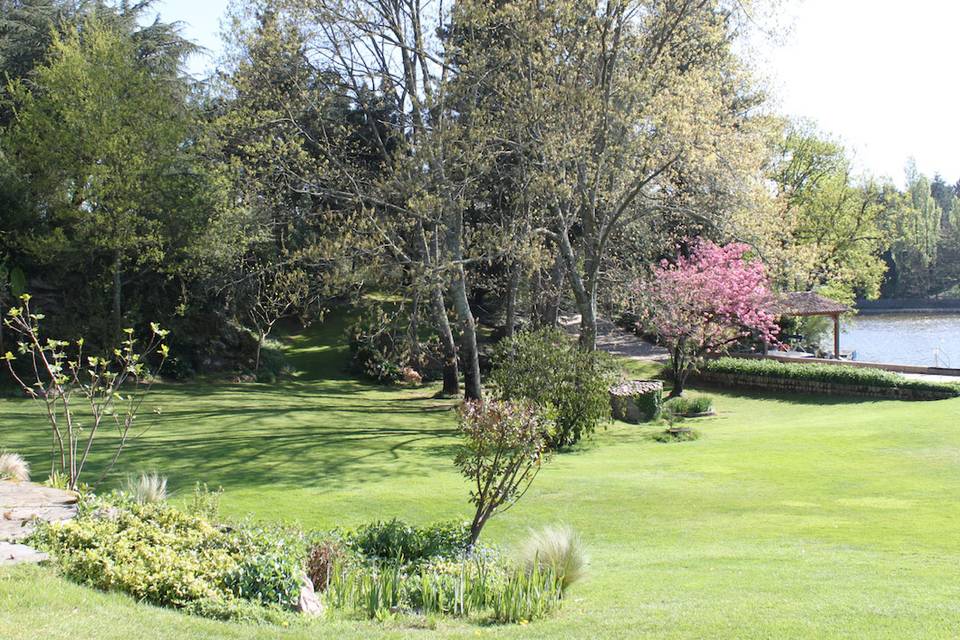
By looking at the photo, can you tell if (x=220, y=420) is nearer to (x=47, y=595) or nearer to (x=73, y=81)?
(x=73, y=81)

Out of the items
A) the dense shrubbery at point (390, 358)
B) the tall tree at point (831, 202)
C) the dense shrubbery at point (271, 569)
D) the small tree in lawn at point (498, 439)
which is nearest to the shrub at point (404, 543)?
the dense shrubbery at point (271, 569)

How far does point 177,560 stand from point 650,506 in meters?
7.54

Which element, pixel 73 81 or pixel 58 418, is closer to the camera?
pixel 58 418

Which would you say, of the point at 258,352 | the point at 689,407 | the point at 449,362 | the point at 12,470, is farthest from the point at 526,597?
the point at 258,352

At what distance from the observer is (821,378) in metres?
28.6

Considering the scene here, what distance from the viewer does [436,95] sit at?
889 inches

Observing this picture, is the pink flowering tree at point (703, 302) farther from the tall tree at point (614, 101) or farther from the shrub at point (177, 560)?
the shrub at point (177, 560)

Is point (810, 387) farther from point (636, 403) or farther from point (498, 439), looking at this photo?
point (498, 439)

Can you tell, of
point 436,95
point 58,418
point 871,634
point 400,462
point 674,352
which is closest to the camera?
point 871,634

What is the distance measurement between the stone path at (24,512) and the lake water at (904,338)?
3805 cm

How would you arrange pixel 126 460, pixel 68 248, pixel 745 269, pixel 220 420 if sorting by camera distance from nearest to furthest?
1. pixel 126 460
2. pixel 220 420
3. pixel 68 248
4. pixel 745 269

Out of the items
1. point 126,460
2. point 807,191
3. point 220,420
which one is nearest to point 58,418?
point 220,420

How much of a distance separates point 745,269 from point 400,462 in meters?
20.5

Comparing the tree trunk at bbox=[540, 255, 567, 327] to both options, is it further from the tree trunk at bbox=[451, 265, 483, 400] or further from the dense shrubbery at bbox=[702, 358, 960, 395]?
the dense shrubbery at bbox=[702, 358, 960, 395]
